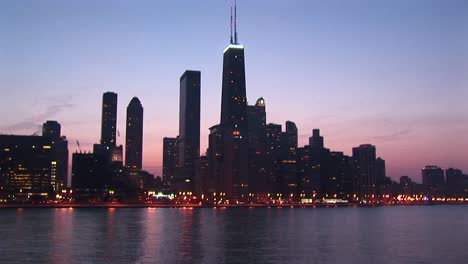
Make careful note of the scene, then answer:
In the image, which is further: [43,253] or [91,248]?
[91,248]

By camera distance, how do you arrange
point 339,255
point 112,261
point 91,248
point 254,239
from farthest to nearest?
point 254,239 → point 91,248 → point 339,255 → point 112,261

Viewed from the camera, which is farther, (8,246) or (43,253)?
(8,246)

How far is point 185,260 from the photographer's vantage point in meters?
67.0

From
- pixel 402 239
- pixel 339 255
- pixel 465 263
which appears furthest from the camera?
pixel 402 239

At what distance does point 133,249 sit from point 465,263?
44553 mm

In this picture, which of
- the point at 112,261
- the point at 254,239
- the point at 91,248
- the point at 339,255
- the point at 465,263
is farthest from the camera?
the point at 254,239

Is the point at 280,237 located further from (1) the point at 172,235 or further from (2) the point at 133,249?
(2) the point at 133,249

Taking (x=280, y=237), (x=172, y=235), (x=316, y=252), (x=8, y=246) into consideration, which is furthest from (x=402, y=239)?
(x=8, y=246)

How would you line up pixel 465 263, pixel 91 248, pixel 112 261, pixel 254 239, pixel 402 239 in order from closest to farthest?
pixel 112 261 < pixel 465 263 < pixel 91 248 < pixel 254 239 < pixel 402 239

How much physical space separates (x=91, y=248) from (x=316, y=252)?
106 ft

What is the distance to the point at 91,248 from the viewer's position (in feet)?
262

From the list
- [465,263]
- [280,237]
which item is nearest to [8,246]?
[280,237]

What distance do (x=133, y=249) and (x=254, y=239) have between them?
25105 mm

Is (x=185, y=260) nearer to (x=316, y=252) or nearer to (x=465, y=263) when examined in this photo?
(x=316, y=252)
